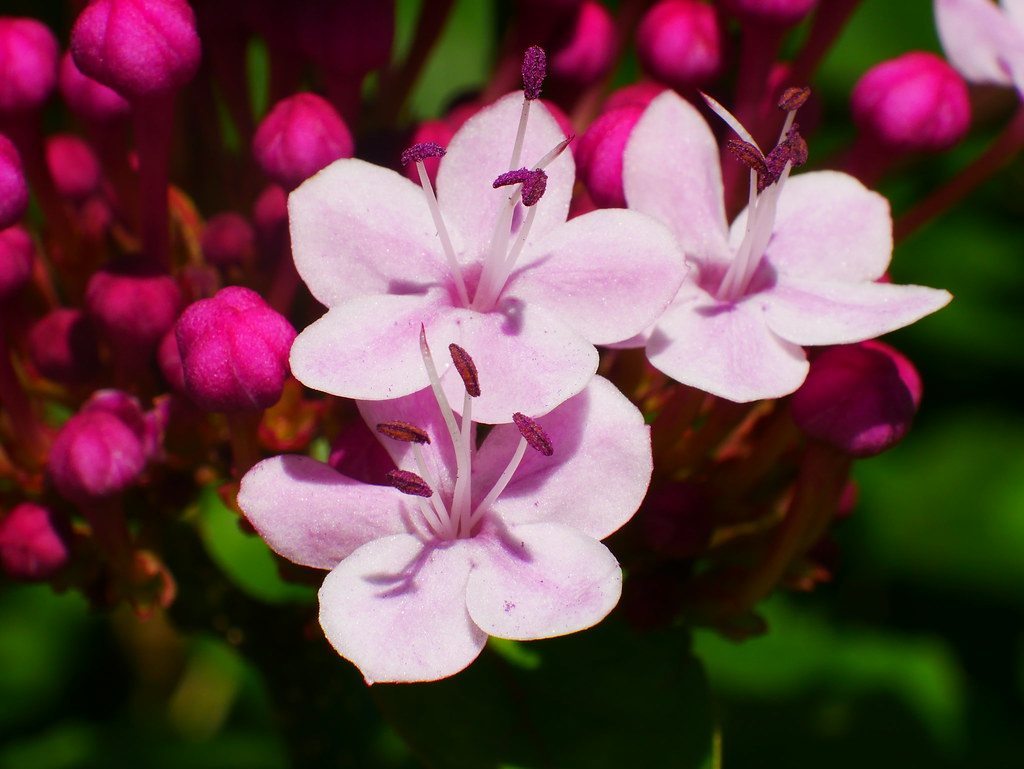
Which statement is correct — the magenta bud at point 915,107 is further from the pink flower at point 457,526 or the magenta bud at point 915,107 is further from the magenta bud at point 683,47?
the pink flower at point 457,526

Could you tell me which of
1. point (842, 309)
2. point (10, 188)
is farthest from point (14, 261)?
point (842, 309)

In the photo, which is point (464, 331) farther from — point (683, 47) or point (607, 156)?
point (683, 47)

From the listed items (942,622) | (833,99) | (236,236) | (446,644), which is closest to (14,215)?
(236,236)

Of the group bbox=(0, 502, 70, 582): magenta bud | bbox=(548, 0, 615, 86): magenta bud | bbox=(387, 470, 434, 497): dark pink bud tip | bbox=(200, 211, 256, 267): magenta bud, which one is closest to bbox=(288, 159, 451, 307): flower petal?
bbox=(387, 470, 434, 497): dark pink bud tip

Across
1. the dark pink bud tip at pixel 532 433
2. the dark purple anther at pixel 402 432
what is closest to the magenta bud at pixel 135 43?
the dark purple anther at pixel 402 432

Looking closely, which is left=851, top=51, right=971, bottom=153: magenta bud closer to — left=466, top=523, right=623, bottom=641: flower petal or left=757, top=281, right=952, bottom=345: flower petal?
left=757, top=281, right=952, bottom=345: flower petal
